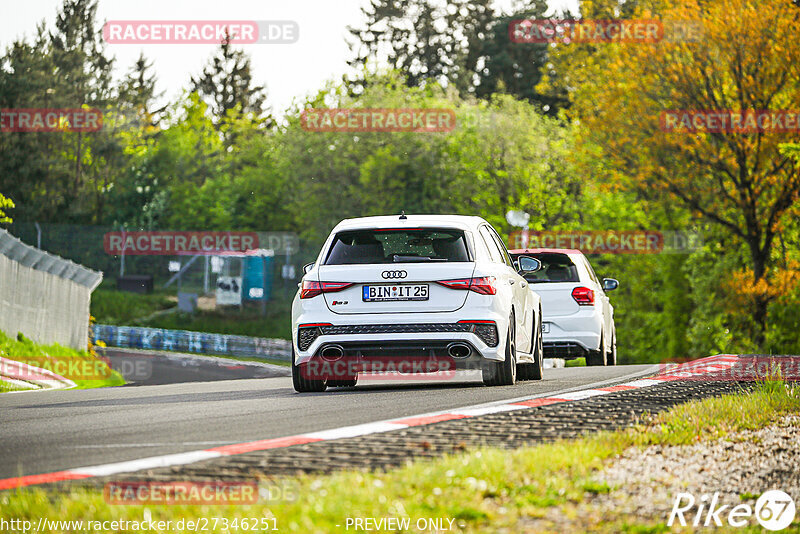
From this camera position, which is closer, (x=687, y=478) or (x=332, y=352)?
(x=687, y=478)

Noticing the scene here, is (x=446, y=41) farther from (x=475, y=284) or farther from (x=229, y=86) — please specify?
(x=475, y=284)

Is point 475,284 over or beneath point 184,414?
over

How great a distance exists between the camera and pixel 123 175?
267 feet

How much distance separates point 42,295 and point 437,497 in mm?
23185

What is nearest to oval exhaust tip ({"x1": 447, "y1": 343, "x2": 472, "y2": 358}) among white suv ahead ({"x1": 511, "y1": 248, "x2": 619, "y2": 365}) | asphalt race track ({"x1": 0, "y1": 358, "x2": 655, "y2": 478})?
asphalt race track ({"x1": 0, "y1": 358, "x2": 655, "y2": 478})

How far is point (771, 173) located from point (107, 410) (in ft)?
92.0

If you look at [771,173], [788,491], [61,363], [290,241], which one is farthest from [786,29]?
[290,241]

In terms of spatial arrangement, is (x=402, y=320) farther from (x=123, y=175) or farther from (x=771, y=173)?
(x=123, y=175)
